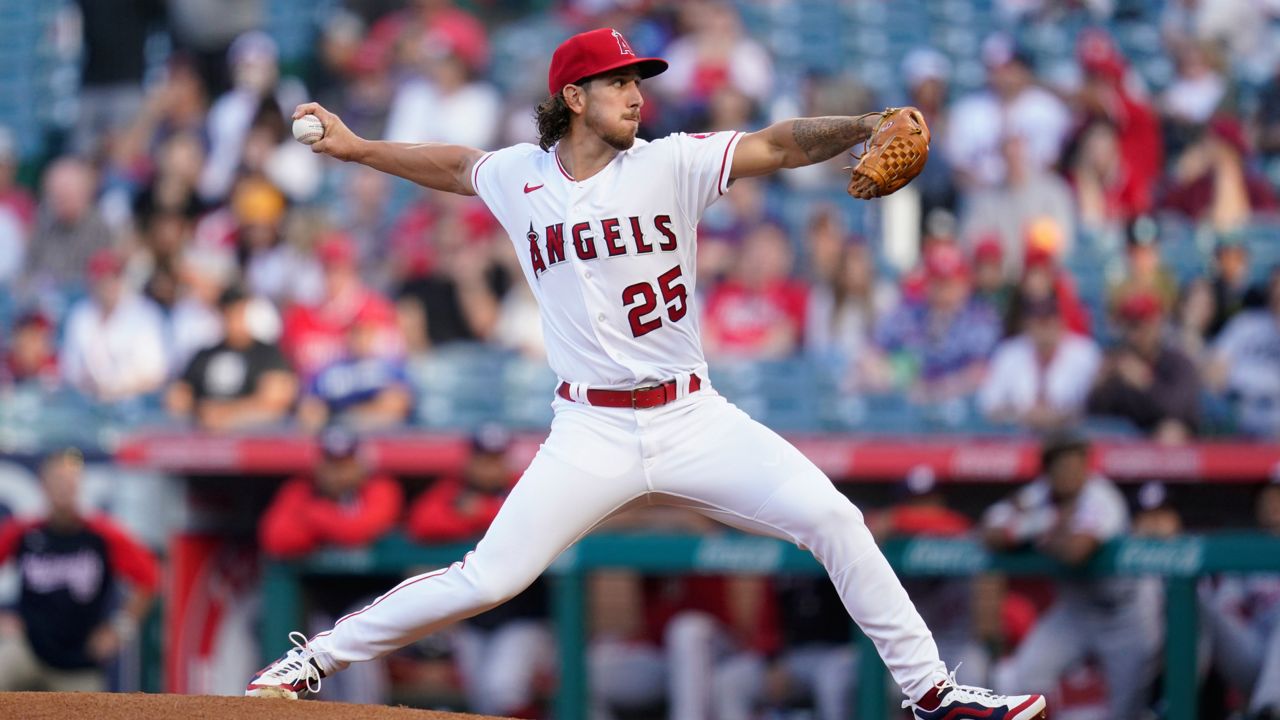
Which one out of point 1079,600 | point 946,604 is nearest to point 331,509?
point 946,604

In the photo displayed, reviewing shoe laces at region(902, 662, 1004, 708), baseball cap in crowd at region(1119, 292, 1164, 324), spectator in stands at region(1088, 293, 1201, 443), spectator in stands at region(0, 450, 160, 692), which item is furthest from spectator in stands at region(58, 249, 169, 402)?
shoe laces at region(902, 662, 1004, 708)

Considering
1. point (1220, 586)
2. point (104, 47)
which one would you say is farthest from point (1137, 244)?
point (104, 47)

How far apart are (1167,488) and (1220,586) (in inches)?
50.0

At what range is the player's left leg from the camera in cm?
382

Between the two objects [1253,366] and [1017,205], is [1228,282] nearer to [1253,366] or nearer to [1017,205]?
[1253,366]

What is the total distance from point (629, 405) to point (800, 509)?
1.66ft

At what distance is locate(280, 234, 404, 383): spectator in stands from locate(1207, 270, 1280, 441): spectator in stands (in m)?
4.10

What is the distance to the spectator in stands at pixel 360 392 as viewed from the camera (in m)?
7.85

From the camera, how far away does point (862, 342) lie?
813cm

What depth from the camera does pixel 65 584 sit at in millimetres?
7195

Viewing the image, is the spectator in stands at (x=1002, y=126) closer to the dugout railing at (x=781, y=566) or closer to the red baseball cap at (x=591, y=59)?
the dugout railing at (x=781, y=566)

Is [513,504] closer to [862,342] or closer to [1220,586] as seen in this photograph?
[1220,586]

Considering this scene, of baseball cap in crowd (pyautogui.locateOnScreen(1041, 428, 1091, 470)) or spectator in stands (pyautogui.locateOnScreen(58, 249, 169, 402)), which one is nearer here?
baseball cap in crowd (pyautogui.locateOnScreen(1041, 428, 1091, 470))

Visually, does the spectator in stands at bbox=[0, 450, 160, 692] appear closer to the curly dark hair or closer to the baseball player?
the baseball player
